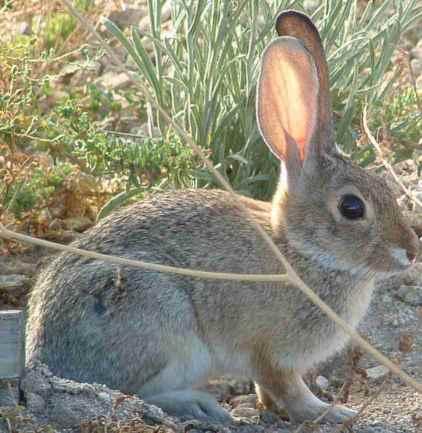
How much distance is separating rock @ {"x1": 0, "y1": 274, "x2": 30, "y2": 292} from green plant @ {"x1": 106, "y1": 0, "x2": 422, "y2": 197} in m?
0.97

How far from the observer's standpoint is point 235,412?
203 inches

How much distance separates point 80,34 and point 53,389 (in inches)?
137

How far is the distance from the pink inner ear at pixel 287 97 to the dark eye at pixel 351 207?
27 cm

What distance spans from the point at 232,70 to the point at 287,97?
52.3 inches

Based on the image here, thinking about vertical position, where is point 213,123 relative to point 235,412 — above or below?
above

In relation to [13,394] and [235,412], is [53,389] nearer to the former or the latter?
[13,394]

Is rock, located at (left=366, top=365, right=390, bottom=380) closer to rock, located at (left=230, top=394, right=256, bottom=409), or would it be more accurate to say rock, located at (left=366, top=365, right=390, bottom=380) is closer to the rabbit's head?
rock, located at (left=230, top=394, right=256, bottom=409)

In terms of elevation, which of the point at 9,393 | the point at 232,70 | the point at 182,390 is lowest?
the point at 182,390

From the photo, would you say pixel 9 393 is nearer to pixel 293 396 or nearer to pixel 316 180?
pixel 293 396

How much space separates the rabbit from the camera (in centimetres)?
470

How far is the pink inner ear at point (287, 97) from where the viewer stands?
481 centimetres

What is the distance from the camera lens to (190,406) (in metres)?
4.72

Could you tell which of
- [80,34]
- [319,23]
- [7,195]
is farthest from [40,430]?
[80,34]

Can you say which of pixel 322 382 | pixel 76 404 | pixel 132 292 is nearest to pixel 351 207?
pixel 132 292
